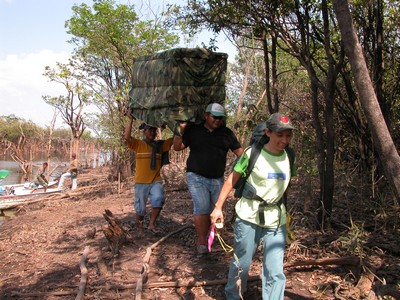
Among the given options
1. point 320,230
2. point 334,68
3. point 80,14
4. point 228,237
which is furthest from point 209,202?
point 80,14

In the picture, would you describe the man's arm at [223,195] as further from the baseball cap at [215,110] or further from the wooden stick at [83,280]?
the wooden stick at [83,280]

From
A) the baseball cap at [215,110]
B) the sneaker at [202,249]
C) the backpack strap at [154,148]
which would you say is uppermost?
the baseball cap at [215,110]

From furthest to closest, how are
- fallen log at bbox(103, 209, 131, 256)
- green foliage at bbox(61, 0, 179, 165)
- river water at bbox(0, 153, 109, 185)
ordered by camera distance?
river water at bbox(0, 153, 109, 185), green foliage at bbox(61, 0, 179, 165), fallen log at bbox(103, 209, 131, 256)

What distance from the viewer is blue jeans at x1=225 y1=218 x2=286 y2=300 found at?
10.2ft

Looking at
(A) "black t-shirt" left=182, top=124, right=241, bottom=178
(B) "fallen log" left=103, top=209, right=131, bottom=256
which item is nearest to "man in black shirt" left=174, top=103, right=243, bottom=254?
(A) "black t-shirt" left=182, top=124, right=241, bottom=178

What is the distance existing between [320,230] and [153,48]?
1217 centimetres

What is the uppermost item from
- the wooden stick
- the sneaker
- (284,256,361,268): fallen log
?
(284,256,361,268): fallen log

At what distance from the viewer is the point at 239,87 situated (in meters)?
19.0

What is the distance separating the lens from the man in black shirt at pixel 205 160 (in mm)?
4605

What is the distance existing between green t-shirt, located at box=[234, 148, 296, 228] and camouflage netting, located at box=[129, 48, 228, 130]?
68.0 inches

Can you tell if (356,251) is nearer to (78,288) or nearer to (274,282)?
(274,282)

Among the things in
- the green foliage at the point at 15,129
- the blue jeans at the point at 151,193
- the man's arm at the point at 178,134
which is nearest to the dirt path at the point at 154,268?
the blue jeans at the point at 151,193

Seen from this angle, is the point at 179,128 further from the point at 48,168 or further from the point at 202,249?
the point at 48,168

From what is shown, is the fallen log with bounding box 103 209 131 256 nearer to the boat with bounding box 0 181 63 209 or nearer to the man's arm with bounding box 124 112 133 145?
the man's arm with bounding box 124 112 133 145
